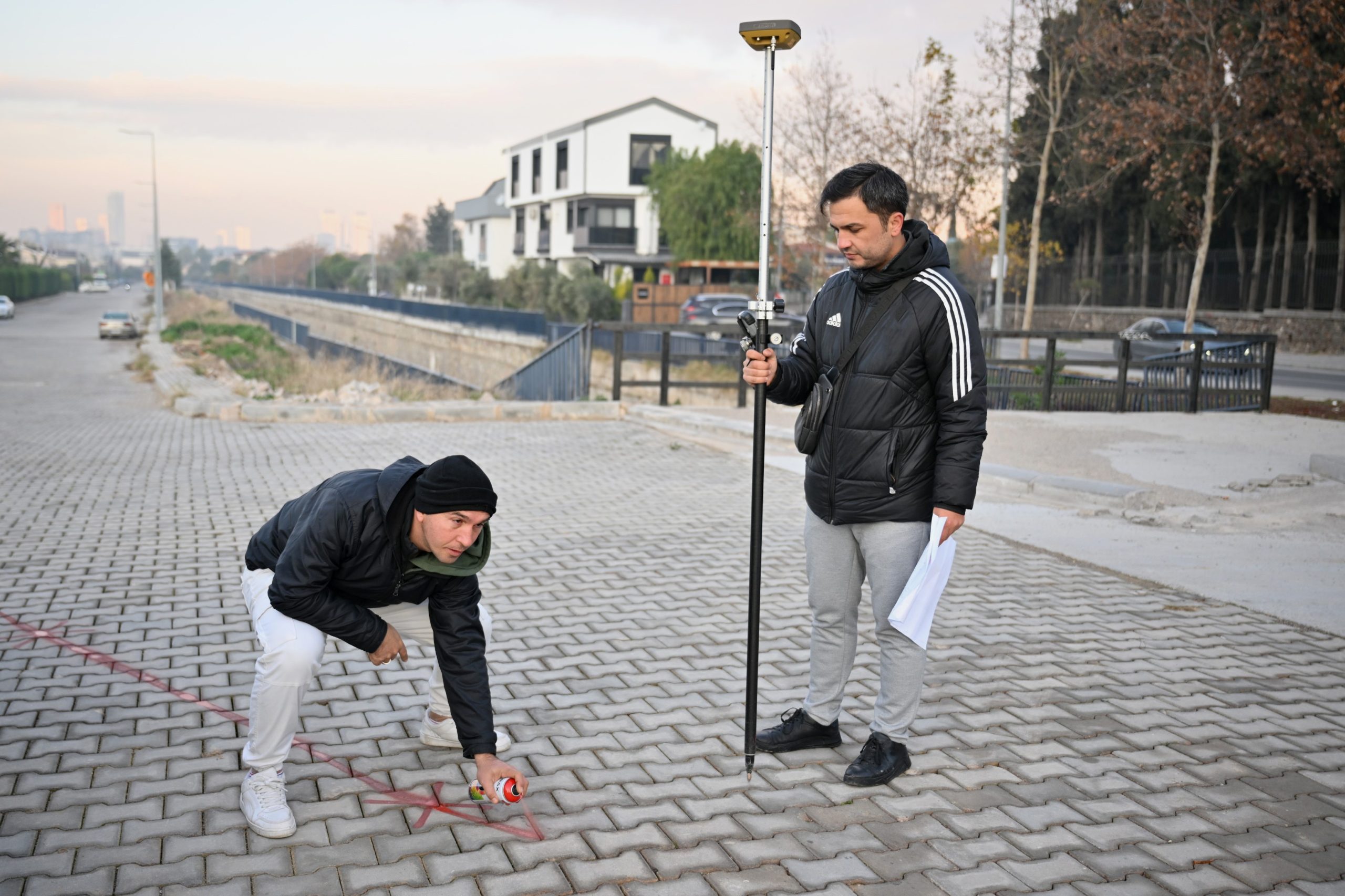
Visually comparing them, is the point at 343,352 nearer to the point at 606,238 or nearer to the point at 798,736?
the point at 606,238

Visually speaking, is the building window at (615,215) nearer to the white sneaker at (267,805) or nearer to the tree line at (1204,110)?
the tree line at (1204,110)

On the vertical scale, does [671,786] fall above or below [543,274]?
below

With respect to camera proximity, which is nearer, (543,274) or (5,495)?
(5,495)

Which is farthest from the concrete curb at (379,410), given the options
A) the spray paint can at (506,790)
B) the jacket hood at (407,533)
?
the spray paint can at (506,790)

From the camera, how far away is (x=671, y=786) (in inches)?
151

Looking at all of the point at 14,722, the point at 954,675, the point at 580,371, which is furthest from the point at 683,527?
the point at 580,371

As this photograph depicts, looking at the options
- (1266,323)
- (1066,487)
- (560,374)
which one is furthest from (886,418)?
(1266,323)

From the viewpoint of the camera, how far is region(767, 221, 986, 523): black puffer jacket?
365cm

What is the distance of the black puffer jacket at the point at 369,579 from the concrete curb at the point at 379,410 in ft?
35.2

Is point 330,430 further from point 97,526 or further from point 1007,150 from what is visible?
point 1007,150

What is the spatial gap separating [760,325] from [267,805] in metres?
2.17

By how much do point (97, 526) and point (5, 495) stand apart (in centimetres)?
173

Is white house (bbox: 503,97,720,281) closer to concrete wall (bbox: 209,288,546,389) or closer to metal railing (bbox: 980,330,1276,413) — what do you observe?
concrete wall (bbox: 209,288,546,389)

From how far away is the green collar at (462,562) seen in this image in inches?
131
